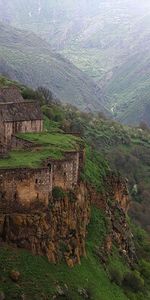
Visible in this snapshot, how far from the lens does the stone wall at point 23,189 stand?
37.3 meters

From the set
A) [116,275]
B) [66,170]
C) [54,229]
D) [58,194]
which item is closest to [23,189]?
[58,194]

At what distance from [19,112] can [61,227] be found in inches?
543

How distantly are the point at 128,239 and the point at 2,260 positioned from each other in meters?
19.5

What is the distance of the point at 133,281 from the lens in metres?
48.7

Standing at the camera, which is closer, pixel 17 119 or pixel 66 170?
pixel 66 170

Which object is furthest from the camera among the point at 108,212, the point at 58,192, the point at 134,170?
the point at 134,170

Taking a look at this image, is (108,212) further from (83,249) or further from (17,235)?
(17,235)

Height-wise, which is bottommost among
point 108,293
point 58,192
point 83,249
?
point 108,293

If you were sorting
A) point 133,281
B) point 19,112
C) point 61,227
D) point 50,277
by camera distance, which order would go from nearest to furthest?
point 50,277 → point 61,227 → point 133,281 → point 19,112

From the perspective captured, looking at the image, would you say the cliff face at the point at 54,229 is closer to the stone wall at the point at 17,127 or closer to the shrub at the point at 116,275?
the shrub at the point at 116,275

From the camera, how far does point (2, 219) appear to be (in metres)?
37.4

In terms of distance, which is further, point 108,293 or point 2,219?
point 108,293

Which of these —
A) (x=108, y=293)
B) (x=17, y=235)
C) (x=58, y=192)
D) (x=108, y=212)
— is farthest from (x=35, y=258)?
(x=108, y=212)

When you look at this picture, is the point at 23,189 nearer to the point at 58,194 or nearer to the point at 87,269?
the point at 58,194
